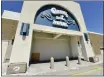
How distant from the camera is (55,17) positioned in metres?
12.3

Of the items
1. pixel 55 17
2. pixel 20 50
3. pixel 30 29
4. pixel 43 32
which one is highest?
pixel 55 17

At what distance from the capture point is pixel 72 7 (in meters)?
14.7

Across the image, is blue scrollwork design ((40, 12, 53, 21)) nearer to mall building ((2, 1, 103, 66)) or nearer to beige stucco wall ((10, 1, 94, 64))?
mall building ((2, 1, 103, 66))

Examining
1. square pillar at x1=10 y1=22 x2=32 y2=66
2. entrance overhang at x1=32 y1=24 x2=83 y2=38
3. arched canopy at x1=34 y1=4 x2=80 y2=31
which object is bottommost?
square pillar at x1=10 y1=22 x2=32 y2=66

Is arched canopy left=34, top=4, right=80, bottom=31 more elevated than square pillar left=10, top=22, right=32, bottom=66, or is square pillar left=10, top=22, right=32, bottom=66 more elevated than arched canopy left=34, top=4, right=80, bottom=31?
arched canopy left=34, top=4, right=80, bottom=31

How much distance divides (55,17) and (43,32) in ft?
8.75

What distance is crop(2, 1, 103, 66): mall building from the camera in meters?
9.00

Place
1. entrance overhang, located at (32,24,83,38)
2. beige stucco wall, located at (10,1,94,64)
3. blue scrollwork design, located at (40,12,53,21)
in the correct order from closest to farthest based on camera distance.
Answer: beige stucco wall, located at (10,1,94,64) < entrance overhang, located at (32,24,83,38) < blue scrollwork design, located at (40,12,53,21)

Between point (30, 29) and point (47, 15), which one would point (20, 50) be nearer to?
point (30, 29)

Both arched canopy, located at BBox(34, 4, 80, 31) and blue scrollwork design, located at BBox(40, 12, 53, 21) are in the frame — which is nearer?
arched canopy, located at BBox(34, 4, 80, 31)

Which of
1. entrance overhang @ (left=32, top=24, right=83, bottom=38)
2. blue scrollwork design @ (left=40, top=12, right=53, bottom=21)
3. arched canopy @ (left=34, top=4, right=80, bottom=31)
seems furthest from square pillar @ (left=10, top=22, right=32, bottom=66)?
blue scrollwork design @ (left=40, top=12, right=53, bottom=21)

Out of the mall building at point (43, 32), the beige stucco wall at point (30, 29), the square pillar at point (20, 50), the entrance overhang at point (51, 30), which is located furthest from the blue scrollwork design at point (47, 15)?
the square pillar at point (20, 50)

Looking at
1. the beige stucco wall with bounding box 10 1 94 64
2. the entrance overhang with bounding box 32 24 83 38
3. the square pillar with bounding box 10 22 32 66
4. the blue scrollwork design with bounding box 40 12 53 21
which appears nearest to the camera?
the square pillar with bounding box 10 22 32 66

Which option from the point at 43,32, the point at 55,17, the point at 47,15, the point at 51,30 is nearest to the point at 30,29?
the point at 51,30
